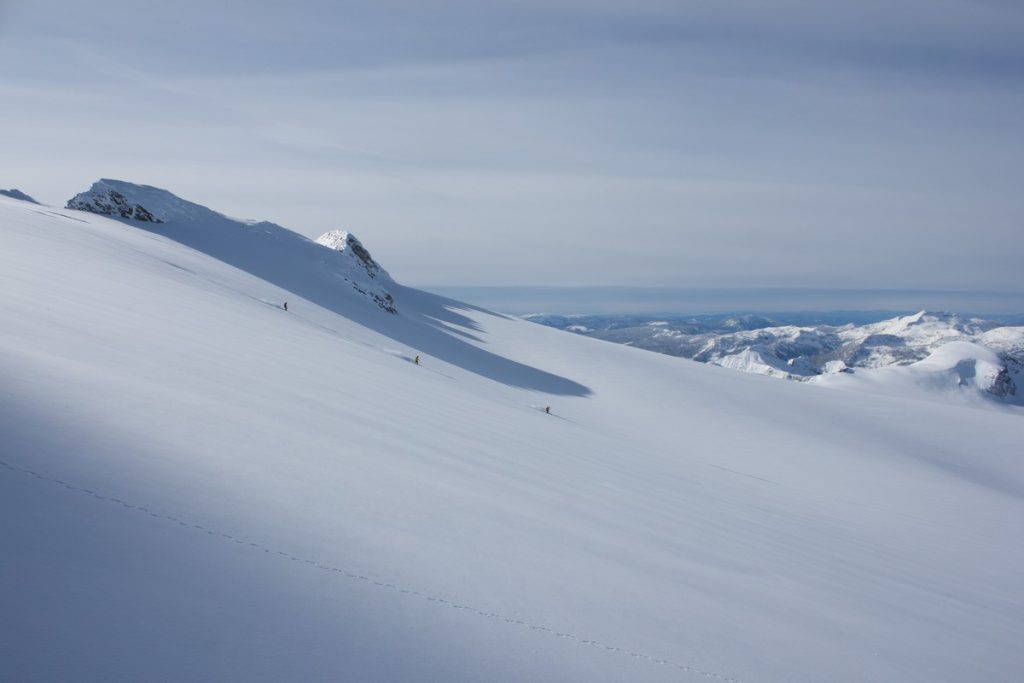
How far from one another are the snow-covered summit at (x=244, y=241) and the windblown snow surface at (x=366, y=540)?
17.2 metres

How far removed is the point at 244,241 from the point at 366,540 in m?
34.4

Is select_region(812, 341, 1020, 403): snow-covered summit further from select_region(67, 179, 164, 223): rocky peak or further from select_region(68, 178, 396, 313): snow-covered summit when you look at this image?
select_region(67, 179, 164, 223): rocky peak

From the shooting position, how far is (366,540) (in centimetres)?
410

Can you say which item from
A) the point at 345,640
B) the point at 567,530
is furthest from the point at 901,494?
the point at 345,640

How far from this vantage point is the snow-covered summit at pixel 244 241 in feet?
100

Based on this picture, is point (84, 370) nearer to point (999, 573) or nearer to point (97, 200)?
point (999, 573)

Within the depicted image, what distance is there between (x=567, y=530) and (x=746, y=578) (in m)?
1.92

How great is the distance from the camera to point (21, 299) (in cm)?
785

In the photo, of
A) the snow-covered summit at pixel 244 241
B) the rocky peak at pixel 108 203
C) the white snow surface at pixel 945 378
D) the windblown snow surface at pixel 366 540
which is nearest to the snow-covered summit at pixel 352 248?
the snow-covered summit at pixel 244 241

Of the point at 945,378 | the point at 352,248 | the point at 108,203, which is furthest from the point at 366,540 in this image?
the point at 945,378

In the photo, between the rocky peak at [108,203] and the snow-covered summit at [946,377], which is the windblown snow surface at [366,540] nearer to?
the rocky peak at [108,203]

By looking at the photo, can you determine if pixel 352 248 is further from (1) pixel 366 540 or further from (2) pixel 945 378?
(2) pixel 945 378

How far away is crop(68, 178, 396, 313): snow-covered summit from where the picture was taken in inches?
1201

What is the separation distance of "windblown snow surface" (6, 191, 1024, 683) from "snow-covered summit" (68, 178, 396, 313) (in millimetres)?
17151
